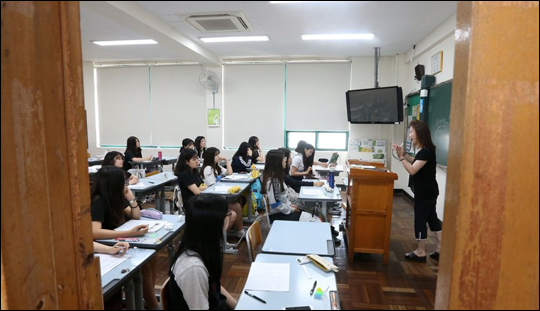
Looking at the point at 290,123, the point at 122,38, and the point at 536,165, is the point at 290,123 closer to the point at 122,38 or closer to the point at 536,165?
the point at 122,38

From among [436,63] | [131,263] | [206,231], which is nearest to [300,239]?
[206,231]

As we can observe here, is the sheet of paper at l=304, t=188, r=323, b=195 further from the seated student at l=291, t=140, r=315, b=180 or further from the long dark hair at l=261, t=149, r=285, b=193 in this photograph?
the seated student at l=291, t=140, r=315, b=180

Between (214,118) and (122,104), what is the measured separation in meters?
2.46

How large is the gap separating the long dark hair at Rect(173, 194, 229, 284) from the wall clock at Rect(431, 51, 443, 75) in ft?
13.2

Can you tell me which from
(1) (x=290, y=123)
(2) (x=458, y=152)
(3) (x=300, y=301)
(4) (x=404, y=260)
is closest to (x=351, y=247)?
(4) (x=404, y=260)

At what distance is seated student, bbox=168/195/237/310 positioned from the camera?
94 centimetres

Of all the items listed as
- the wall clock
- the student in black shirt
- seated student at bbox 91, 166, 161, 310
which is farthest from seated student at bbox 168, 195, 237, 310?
the wall clock

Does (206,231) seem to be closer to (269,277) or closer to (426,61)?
(269,277)

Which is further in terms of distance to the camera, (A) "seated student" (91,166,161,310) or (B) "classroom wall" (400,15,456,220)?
(B) "classroom wall" (400,15,456,220)

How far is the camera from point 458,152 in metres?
0.50

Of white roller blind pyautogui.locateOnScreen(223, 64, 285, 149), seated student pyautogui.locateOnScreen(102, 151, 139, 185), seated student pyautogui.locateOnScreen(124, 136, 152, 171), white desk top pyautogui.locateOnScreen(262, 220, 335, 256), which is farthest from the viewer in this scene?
white roller blind pyautogui.locateOnScreen(223, 64, 285, 149)

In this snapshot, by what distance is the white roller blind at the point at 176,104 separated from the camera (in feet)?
24.1

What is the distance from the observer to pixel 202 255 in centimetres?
123

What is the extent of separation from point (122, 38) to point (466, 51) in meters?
5.49
